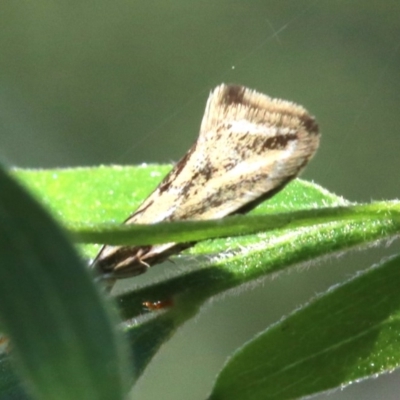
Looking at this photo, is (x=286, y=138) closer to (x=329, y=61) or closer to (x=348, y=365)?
(x=348, y=365)

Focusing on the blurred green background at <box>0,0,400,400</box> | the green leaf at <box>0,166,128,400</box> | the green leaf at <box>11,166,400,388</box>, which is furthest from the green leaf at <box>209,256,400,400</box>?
the blurred green background at <box>0,0,400,400</box>

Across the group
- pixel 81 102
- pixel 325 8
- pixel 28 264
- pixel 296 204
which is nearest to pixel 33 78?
pixel 81 102

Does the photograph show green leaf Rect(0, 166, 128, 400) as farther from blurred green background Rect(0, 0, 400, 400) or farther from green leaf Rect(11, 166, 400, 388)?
blurred green background Rect(0, 0, 400, 400)

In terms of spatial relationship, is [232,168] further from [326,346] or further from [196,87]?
[196,87]

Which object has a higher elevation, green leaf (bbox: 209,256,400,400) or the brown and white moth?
the brown and white moth

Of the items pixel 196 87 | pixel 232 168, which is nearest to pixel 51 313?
pixel 232 168

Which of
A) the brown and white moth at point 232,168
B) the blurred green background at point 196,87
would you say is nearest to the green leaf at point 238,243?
the brown and white moth at point 232,168
